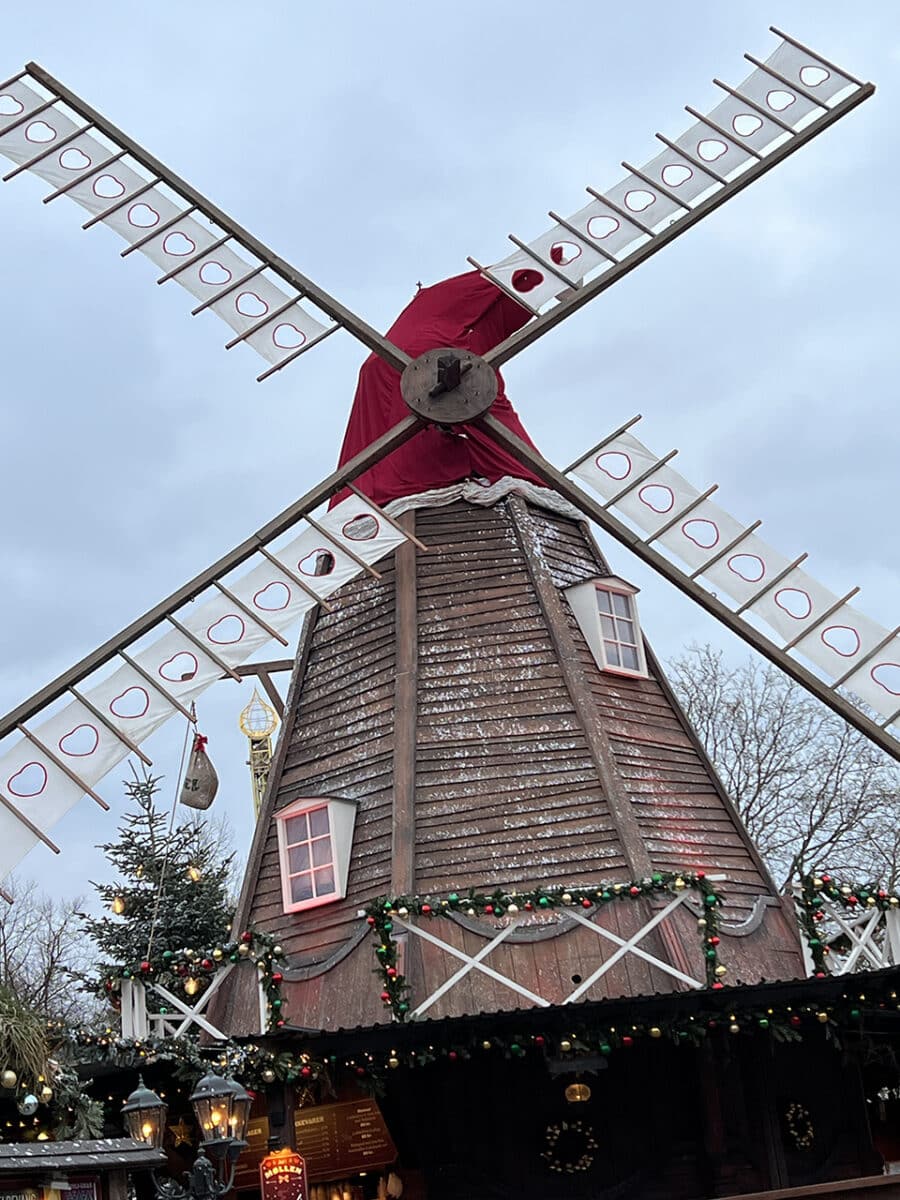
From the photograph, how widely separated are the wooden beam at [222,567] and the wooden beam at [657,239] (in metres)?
1.23

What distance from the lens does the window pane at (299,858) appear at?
12188 millimetres

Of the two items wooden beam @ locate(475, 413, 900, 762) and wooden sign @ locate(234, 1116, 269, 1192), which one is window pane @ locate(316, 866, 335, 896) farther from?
wooden beam @ locate(475, 413, 900, 762)

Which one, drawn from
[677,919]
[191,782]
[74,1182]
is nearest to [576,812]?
[677,919]

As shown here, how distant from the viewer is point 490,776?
11.9 meters

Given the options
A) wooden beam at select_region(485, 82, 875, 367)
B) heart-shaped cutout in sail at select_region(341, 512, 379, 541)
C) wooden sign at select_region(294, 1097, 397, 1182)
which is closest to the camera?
wooden sign at select_region(294, 1097, 397, 1182)

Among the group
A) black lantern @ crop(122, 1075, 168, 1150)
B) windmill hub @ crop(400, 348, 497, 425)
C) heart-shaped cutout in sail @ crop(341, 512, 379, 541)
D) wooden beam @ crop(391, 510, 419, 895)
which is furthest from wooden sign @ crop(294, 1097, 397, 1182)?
windmill hub @ crop(400, 348, 497, 425)

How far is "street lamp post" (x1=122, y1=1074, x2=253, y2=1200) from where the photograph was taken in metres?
6.98

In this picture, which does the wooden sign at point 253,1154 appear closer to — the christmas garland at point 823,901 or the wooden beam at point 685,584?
the christmas garland at point 823,901

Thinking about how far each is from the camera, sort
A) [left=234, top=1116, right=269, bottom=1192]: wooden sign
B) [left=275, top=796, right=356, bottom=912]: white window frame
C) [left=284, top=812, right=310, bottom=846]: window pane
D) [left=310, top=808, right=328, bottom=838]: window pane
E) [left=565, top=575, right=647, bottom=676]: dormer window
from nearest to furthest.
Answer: [left=275, top=796, right=356, bottom=912]: white window frame → [left=234, top=1116, right=269, bottom=1192]: wooden sign → [left=310, top=808, right=328, bottom=838]: window pane → [left=284, top=812, right=310, bottom=846]: window pane → [left=565, top=575, right=647, bottom=676]: dormer window

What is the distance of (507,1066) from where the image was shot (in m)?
11.2

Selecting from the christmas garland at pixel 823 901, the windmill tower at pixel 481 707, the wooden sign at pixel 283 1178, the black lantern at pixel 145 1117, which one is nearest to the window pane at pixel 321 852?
the windmill tower at pixel 481 707

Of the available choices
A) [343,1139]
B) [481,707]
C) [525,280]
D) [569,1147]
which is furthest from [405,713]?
[525,280]

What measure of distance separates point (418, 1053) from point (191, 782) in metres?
4.45

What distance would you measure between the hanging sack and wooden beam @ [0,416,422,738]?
213 cm
